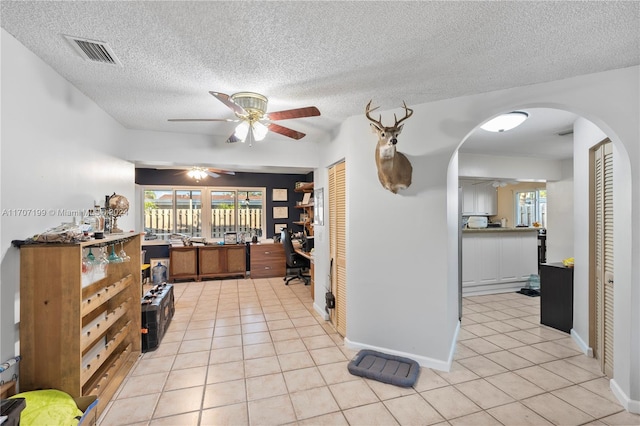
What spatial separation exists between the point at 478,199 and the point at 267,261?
5.05m

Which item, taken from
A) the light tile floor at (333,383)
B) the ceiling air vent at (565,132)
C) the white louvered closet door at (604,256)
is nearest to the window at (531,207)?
the ceiling air vent at (565,132)

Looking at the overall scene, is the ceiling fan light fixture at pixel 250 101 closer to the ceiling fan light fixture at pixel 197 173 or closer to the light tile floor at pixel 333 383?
the light tile floor at pixel 333 383

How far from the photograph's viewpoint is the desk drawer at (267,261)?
6199mm

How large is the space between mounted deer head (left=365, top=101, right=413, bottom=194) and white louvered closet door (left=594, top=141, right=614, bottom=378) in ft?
5.49

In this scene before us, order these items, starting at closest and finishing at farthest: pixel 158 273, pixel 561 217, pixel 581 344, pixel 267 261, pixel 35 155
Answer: pixel 35 155 → pixel 581 344 → pixel 561 217 → pixel 158 273 → pixel 267 261

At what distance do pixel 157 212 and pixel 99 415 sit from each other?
16.9 feet

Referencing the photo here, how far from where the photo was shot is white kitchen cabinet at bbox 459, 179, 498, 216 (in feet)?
21.4

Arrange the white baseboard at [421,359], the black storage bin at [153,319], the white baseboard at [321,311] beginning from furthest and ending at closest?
1. the white baseboard at [321,311]
2. the black storage bin at [153,319]
3. the white baseboard at [421,359]

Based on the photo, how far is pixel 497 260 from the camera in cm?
496

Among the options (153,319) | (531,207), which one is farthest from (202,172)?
(531,207)

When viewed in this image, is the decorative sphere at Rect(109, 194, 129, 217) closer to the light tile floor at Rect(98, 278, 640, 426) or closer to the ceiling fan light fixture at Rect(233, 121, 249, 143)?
the ceiling fan light fixture at Rect(233, 121, 249, 143)

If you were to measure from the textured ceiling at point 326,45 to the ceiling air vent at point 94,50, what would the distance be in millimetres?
46

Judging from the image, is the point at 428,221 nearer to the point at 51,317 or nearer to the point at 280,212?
the point at 51,317

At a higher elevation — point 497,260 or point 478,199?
point 478,199
